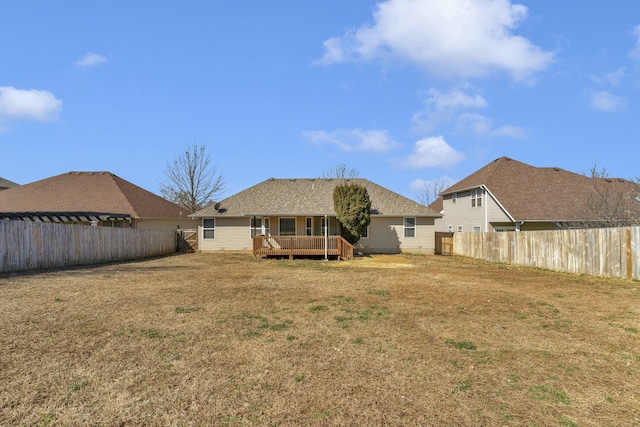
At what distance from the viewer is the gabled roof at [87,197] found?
27.0 m

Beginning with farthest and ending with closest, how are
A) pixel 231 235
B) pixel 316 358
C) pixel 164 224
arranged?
pixel 164 224 < pixel 231 235 < pixel 316 358

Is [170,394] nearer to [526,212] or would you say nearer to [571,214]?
[526,212]

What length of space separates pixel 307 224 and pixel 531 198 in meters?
13.7

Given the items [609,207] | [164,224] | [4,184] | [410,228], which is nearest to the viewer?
Result: [609,207]

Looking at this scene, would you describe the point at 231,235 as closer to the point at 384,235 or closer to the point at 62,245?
the point at 384,235

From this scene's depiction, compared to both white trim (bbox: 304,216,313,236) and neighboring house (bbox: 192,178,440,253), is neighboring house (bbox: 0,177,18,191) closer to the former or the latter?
neighboring house (bbox: 192,178,440,253)

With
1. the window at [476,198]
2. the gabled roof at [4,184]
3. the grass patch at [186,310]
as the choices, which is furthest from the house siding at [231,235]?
the gabled roof at [4,184]

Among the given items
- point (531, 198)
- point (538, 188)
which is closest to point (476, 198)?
point (531, 198)

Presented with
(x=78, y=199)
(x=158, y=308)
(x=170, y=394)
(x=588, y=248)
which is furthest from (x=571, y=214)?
(x=78, y=199)

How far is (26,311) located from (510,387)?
798 centimetres

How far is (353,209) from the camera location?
21.6m

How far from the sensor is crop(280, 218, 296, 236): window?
2519cm

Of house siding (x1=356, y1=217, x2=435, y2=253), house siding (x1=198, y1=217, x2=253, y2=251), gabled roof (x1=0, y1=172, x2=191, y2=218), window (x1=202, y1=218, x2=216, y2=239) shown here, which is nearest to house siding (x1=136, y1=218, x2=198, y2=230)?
gabled roof (x1=0, y1=172, x2=191, y2=218)

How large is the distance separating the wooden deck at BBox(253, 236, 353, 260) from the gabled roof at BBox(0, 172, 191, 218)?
381 inches
